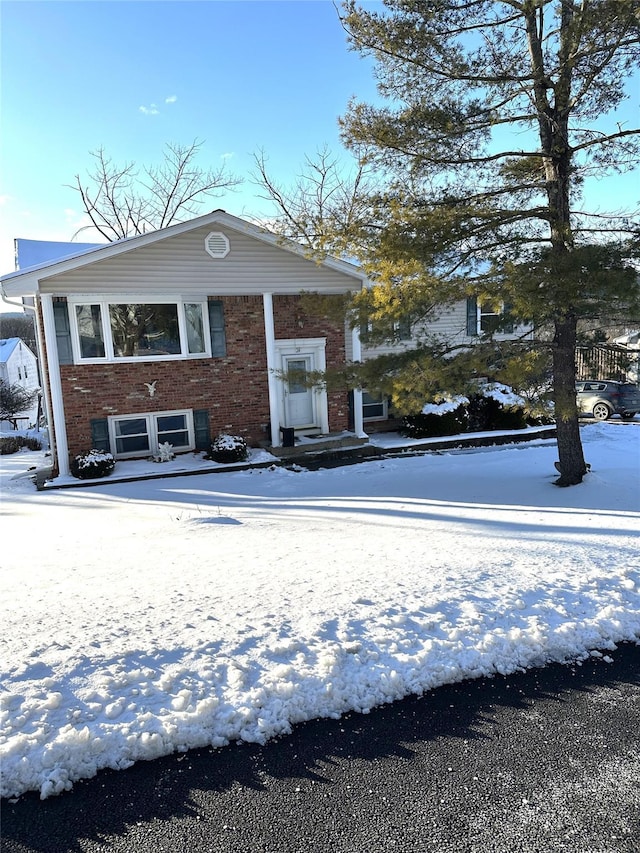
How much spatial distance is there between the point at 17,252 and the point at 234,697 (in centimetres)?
1600

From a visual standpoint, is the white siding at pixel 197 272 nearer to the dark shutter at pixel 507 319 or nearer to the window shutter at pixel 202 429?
the window shutter at pixel 202 429

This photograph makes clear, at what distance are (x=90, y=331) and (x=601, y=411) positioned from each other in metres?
17.0

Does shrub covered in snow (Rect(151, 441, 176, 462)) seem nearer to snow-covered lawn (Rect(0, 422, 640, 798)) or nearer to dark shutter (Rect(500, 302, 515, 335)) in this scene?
snow-covered lawn (Rect(0, 422, 640, 798))

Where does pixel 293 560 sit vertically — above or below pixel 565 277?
below

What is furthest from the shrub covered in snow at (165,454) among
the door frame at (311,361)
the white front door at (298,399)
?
the white front door at (298,399)

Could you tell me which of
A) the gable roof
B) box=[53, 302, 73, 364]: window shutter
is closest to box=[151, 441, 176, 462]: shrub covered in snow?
box=[53, 302, 73, 364]: window shutter

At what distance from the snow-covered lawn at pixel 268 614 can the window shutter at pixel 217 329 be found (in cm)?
597

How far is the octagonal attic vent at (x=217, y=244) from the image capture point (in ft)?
42.1

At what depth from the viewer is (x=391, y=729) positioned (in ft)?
9.84

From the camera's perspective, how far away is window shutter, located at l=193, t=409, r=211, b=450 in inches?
527

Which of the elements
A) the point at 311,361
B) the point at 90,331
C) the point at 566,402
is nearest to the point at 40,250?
the point at 90,331

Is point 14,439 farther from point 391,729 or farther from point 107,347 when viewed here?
point 391,729

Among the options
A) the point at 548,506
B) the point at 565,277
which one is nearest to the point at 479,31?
the point at 565,277

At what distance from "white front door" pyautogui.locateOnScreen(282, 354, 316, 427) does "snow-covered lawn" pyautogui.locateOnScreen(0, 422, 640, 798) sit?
256 inches
